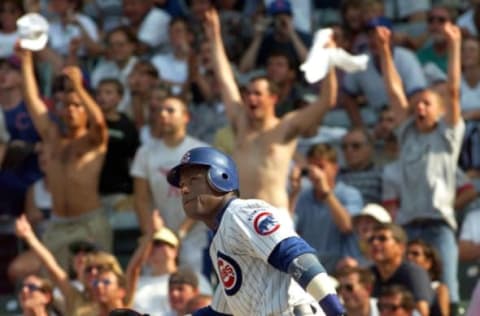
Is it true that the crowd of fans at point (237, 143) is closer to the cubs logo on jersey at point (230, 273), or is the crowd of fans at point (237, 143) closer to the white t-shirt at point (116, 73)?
the white t-shirt at point (116, 73)

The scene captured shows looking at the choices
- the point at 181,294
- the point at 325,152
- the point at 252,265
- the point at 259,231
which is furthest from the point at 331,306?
the point at 325,152

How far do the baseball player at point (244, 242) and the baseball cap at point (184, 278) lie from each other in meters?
3.15

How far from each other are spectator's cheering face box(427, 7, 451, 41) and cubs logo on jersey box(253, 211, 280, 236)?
266 inches

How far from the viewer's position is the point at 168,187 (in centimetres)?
1276

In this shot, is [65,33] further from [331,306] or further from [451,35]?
[331,306]

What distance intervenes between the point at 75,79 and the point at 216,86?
67.4 inches

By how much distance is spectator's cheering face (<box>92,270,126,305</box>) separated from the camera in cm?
1121

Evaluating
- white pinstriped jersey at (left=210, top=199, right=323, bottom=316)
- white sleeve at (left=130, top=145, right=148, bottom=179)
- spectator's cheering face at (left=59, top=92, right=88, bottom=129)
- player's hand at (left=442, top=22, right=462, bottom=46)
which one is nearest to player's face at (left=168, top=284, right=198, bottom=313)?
white sleeve at (left=130, top=145, right=148, bottom=179)

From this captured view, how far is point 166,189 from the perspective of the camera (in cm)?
1274

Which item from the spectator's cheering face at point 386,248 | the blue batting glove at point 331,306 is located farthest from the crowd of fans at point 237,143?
the blue batting glove at point 331,306

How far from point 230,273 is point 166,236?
3.93 metres

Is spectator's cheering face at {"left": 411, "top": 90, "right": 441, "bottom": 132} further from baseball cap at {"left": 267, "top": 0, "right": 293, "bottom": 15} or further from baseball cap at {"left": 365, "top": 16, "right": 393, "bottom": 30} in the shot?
baseball cap at {"left": 267, "top": 0, "right": 293, "bottom": 15}

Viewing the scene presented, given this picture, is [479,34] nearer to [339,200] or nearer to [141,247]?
[339,200]

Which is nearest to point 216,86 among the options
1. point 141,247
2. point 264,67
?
point 264,67
